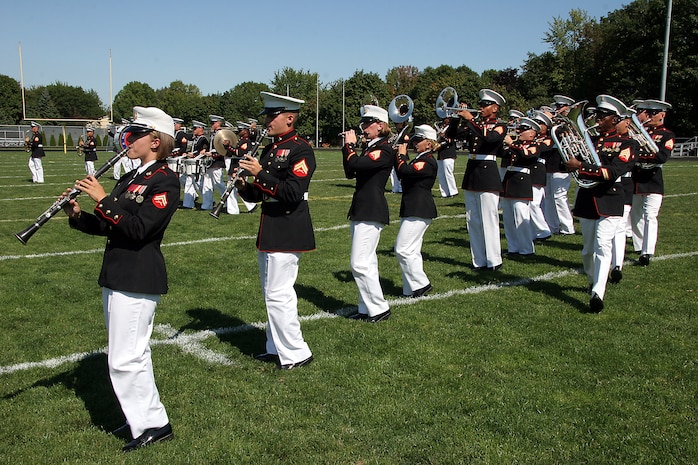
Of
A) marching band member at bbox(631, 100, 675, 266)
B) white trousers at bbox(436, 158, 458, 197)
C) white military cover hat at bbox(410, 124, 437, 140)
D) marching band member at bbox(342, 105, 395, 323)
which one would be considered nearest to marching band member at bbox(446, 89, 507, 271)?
white military cover hat at bbox(410, 124, 437, 140)

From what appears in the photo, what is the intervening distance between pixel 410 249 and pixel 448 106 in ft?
8.02

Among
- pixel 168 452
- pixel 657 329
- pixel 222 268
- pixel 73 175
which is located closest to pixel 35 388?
pixel 168 452

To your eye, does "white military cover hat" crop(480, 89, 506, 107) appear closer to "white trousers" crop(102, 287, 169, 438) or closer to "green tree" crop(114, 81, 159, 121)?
"white trousers" crop(102, 287, 169, 438)

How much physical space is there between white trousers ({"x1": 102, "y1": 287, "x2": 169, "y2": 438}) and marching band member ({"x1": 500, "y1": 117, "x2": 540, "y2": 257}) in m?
7.41

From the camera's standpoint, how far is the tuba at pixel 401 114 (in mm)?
7127

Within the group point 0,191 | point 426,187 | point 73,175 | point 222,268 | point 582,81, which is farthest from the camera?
point 582,81

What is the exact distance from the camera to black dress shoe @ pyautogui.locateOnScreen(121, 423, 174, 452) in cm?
405

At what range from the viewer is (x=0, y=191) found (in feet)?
64.6

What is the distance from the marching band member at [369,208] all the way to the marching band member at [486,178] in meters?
2.63

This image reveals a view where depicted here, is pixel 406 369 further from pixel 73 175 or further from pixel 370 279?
pixel 73 175

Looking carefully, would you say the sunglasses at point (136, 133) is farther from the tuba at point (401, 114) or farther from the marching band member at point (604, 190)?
the marching band member at point (604, 190)

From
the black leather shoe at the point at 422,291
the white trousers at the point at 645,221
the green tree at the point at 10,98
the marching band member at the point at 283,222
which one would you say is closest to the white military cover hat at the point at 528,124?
the white trousers at the point at 645,221

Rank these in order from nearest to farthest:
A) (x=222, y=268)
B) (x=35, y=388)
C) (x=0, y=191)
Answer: (x=35, y=388) → (x=222, y=268) → (x=0, y=191)

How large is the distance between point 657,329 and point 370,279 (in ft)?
9.80
